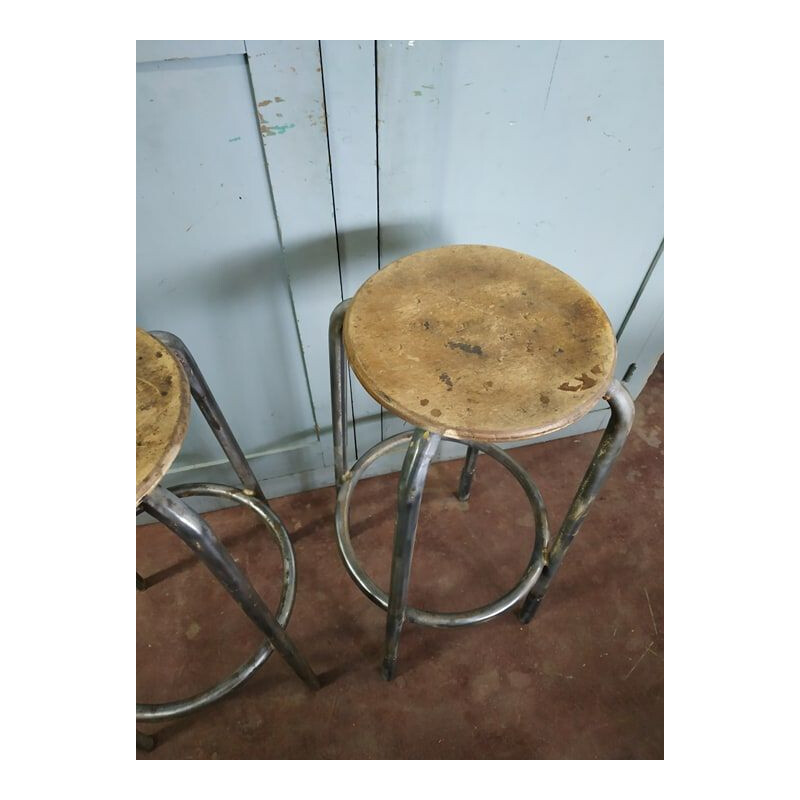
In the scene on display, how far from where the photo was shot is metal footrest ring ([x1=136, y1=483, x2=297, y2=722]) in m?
1.14

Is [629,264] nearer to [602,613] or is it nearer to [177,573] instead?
[602,613]

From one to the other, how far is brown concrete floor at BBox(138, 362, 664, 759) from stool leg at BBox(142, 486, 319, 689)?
50 centimetres

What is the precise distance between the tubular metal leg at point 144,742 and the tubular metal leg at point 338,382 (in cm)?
75

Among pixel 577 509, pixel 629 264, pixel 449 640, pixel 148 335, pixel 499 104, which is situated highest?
pixel 499 104

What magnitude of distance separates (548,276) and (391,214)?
1.14 feet

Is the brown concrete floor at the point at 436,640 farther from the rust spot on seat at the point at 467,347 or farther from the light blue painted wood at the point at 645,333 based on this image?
the rust spot on seat at the point at 467,347

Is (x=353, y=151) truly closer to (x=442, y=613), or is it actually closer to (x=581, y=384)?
(x=581, y=384)

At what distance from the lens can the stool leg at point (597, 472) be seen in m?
0.87

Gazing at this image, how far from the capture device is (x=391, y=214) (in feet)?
3.57

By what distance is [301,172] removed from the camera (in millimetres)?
965

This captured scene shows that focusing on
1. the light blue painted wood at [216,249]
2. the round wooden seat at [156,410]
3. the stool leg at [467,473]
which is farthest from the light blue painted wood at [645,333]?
the round wooden seat at [156,410]

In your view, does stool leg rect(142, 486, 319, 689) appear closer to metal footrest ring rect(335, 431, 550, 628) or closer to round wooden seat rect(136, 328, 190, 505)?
round wooden seat rect(136, 328, 190, 505)

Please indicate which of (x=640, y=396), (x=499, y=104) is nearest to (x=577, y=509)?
(x=499, y=104)

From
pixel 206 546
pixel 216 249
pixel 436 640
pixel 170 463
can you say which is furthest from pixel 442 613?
pixel 216 249
